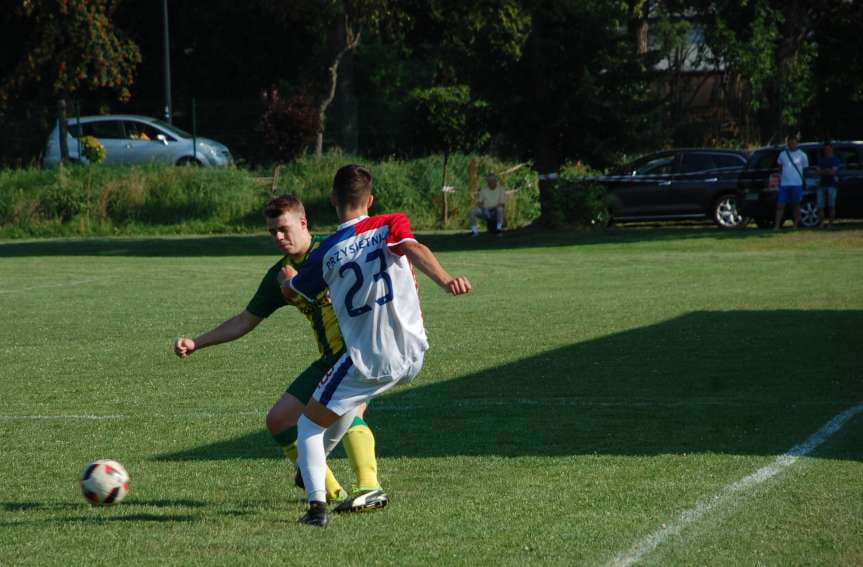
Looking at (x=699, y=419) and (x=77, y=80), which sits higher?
(x=77, y=80)

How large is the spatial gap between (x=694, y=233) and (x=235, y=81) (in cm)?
2854

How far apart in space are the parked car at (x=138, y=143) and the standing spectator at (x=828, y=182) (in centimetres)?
1888

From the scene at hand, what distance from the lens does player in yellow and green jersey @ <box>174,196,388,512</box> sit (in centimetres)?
683

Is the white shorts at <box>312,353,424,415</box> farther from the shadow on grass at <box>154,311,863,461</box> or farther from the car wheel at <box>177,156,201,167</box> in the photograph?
the car wheel at <box>177,156,201,167</box>

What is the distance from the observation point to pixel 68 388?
11.7m

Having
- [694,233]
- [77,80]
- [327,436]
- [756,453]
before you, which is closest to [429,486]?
[327,436]

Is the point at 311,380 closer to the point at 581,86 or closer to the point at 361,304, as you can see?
the point at 361,304

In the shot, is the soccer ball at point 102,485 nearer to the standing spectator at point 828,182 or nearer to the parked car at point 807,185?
the standing spectator at point 828,182

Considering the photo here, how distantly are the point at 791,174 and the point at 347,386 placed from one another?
24.3 m

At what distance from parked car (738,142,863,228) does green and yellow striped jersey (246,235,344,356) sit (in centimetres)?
2518

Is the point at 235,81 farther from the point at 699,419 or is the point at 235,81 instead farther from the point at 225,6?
the point at 699,419

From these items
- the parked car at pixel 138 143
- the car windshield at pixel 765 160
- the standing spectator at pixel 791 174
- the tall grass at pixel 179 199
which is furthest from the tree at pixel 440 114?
the standing spectator at pixel 791 174

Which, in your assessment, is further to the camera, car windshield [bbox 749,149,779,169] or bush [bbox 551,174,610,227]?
bush [bbox 551,174,610,227]

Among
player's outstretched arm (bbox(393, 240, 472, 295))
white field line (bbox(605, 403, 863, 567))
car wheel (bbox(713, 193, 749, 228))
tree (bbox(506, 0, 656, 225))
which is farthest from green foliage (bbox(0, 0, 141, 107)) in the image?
player's outstretched arm (bbox(393, 240, 472, 295))
